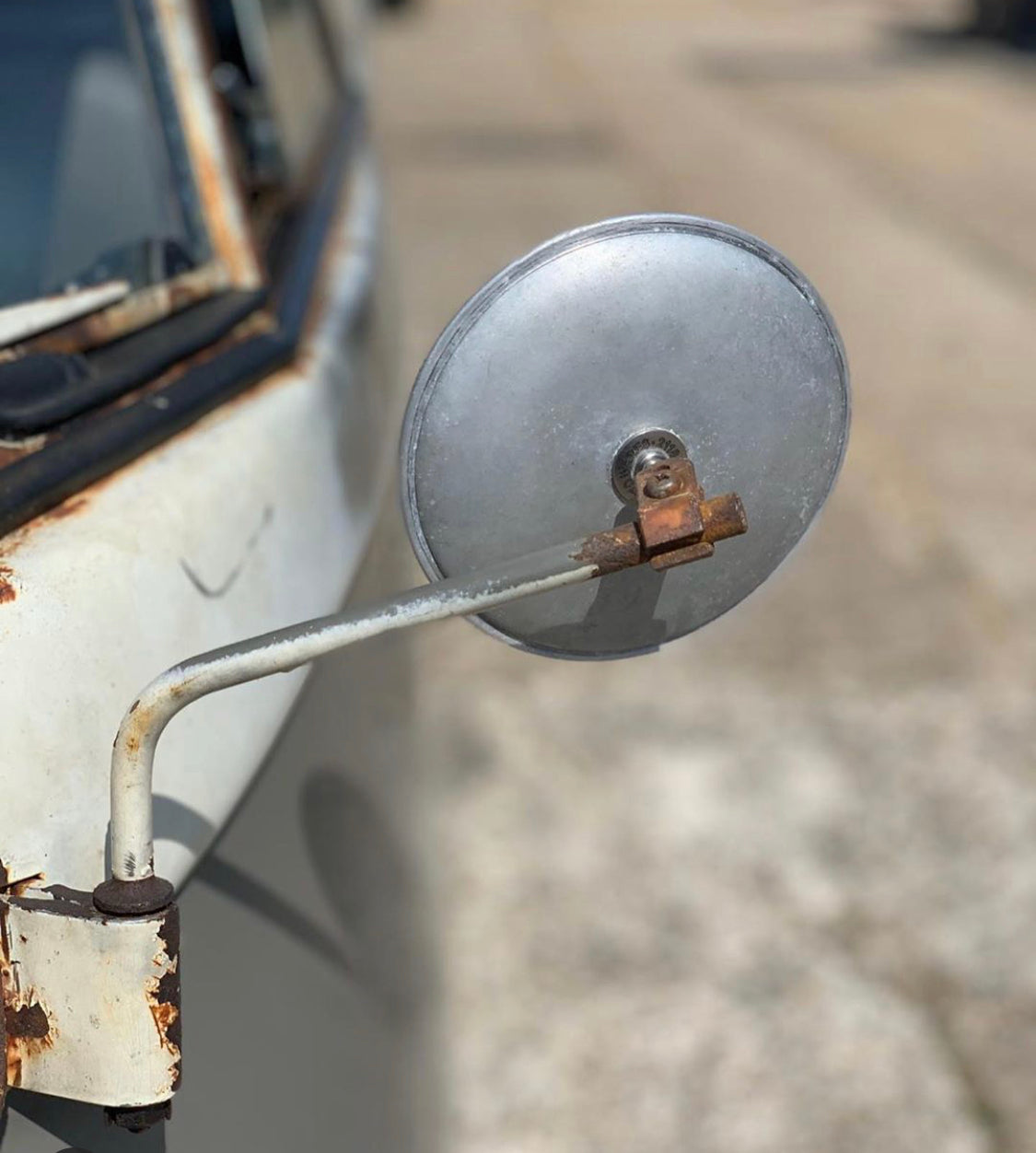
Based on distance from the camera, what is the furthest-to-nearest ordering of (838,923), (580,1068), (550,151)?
1. (550,151)
2. (838,923)
3. (580,1068)

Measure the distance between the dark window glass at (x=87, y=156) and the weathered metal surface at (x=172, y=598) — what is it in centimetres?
27

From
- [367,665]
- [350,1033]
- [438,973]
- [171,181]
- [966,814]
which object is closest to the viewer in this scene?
[350,1033]

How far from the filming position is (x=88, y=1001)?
94cm

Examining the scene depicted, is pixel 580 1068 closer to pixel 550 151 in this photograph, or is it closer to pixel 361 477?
pixel 361 477

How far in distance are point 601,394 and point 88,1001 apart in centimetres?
52

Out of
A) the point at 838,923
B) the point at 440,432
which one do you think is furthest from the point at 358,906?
the point at 838,923

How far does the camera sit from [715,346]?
3.42ft

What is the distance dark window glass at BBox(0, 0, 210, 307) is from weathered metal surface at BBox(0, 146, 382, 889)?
10.5 inches

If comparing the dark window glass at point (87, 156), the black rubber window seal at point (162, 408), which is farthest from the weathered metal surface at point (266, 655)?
the dark window glass at point (87, 156)

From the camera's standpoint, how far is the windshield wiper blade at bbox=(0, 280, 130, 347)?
4.45 ft

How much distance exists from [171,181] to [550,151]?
877 cm

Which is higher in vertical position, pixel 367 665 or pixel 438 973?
pixel 367 665

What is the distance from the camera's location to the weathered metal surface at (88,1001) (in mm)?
929

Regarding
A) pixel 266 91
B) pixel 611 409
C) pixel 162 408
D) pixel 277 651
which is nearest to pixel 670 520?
pixel 611 409
